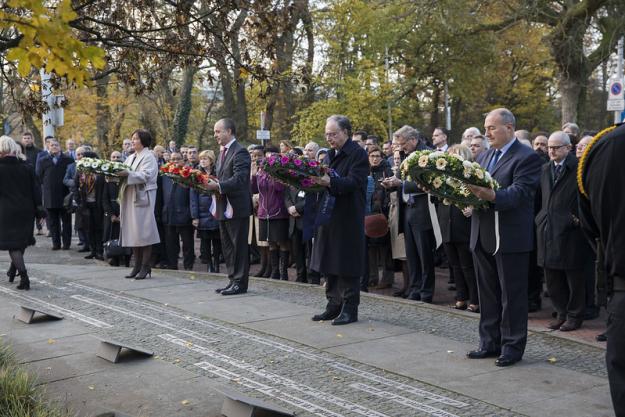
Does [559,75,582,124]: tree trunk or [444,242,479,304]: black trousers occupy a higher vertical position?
[559,75,582,124]: tree trunk

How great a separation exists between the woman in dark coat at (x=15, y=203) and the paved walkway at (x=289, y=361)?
0.79 m

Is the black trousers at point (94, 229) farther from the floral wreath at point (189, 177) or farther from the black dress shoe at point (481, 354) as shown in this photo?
the black dress shoe at point (481, 354)

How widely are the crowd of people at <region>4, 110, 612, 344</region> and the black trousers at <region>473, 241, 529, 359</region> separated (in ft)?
0.04

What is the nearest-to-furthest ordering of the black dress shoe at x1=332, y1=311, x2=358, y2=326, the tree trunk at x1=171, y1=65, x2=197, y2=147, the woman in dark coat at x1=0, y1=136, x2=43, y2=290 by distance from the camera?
the black dress shoe at x1=332, y1=311, x2=358, y2=326, the woman in dark coat at x1=0, y1=136, x2=43, y2=290, the tree trunk at x1=171, y1=65, x2=197, y2=147

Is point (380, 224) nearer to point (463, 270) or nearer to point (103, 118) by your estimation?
point (463, 270)

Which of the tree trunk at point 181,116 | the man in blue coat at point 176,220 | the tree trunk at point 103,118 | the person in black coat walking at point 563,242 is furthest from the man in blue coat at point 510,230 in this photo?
the tree trunk at point 103,118

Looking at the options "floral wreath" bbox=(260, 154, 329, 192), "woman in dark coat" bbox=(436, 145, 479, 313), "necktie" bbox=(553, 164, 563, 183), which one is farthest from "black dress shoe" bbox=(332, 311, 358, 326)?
"necktie" bbox=(553, 164, 563, 183)

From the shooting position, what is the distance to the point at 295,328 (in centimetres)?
871

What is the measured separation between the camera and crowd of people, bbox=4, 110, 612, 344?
7.12m

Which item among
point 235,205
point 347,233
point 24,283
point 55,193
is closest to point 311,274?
point 235,205

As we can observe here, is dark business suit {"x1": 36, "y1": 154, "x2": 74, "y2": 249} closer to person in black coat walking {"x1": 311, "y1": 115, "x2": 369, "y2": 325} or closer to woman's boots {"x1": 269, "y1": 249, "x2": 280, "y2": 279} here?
woman's boots {"x1": 269, "y1": 249, "x2": 280, "y2": 279}

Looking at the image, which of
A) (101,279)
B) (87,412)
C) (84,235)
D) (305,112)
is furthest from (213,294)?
(305,112)

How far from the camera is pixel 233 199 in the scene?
34.8 ft

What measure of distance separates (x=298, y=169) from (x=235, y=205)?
243 cm
